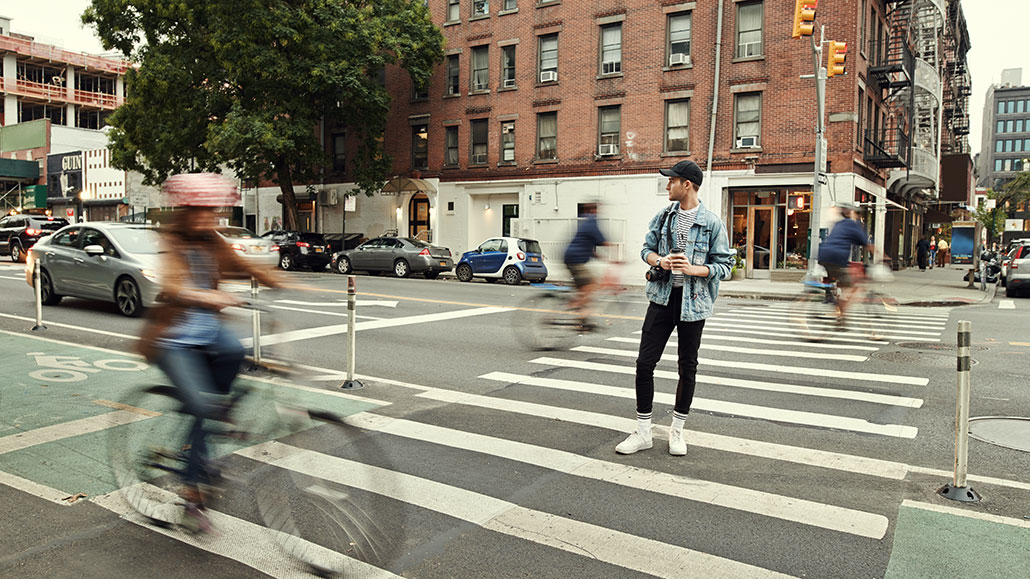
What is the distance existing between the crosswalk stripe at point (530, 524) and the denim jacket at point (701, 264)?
178 cm

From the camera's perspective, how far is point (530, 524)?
4148 mm

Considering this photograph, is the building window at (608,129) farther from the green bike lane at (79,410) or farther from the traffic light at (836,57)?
A: the green bike lane at (79,410)

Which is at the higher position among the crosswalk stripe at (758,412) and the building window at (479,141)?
the building window at (479,141)

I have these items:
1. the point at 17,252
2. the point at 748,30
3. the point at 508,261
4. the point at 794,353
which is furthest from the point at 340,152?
the point at 794,353

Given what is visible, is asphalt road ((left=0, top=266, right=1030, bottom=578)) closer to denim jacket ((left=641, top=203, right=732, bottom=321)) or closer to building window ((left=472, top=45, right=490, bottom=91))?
denim jacket ((left=641, top=203, right=732, bottom=321))

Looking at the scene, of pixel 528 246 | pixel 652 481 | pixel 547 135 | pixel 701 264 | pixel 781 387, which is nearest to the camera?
pixel 652 481

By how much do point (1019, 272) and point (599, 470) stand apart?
892 inches

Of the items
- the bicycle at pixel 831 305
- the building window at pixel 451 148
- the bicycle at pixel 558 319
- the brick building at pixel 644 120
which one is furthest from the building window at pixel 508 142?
the bicycle at pixel 558 319

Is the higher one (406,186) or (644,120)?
(644,120)

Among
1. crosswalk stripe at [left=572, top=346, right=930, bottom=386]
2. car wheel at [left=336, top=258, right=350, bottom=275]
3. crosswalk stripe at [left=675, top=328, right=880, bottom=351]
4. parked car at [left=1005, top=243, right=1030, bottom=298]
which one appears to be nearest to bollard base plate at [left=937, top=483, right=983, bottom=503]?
crosswalk stripe at [left=572, top=346, right=930, bottom=386]

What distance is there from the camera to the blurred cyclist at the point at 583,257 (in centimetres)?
1018

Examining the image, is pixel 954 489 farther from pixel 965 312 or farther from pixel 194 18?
pixel 194 18

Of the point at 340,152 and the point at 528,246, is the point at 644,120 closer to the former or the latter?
the point at 528,246

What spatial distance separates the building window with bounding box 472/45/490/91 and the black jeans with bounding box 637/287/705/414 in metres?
29.4
